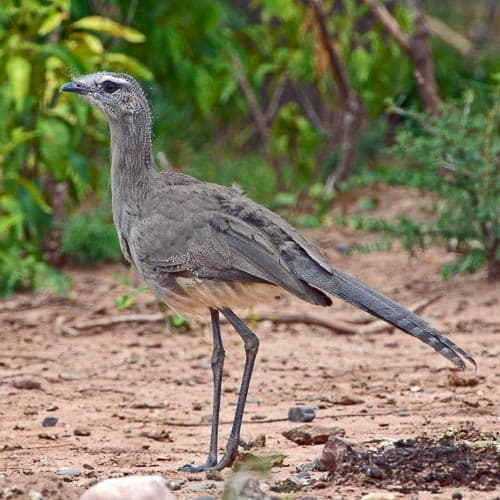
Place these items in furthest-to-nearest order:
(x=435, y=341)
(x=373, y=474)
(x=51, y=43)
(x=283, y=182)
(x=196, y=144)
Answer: (x=196, y=144) → (x=283, y=182) → (x=51, y=43) → (x=435, y=341) → (x=373, y=474)

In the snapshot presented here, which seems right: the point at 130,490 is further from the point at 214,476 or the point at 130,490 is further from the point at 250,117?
the point at 250,117

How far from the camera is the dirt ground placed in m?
4.17

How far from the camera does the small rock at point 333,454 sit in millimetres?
4188

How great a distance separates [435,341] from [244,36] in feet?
23.4

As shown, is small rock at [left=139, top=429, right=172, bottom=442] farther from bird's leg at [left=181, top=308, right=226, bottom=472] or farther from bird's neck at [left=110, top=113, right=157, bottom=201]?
bird's neck at [left=110, top=113, right=157, bottom=201]

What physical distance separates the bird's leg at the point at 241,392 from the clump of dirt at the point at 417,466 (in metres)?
0.62

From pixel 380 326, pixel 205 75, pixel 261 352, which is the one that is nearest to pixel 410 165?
pixel 205 75

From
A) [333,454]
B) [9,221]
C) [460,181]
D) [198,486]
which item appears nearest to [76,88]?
[198,486]

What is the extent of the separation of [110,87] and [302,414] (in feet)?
5.95

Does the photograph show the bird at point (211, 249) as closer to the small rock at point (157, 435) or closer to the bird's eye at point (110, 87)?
the bird's eye at point (110, 87)

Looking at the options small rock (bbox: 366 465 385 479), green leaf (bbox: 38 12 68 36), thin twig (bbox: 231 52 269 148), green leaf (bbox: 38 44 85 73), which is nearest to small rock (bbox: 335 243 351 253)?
thin twig (bbox: 231 52 269 148)

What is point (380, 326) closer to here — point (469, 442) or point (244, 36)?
point (469, 442)

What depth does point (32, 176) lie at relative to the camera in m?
8.41

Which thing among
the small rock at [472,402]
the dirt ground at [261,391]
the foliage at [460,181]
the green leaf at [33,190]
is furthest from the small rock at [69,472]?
the foliage at [460,181]
